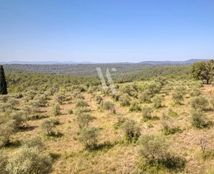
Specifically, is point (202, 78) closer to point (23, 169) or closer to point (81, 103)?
point (81, 103)

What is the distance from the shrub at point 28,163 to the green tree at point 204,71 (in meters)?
48.8

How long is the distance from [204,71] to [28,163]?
5188cm

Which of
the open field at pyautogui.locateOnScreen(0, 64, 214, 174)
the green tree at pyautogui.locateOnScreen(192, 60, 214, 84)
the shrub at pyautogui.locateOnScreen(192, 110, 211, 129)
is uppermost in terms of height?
the green tree at pyautogui.locateOnScreen(192, 60, 214, 84)

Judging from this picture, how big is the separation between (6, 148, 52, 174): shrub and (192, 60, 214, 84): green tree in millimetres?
48848

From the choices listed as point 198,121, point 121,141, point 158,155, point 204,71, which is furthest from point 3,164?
point 204,71

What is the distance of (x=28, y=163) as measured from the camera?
11.1 m

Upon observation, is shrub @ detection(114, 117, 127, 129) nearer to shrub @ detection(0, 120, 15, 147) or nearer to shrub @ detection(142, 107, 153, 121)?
shrub @ detection(142, 107, 153, 121)

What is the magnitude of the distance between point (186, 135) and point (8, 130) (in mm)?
13535

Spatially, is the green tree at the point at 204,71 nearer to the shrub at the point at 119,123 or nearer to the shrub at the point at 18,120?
the shrub at the point at 119,123

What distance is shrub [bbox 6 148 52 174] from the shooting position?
35.4ft

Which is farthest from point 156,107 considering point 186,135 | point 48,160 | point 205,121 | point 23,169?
point 23,169

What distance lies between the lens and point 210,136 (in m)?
17.3

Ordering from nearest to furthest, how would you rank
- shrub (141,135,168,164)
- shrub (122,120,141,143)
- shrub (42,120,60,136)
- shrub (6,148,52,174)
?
shrub (6,148,52,174), shrub (141,135,168,164), shrub (122,120,141,143), shrub (42,120,60,136)

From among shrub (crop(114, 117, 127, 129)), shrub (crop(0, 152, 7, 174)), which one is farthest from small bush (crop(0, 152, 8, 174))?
shrub (crop(114, 117, 127, 129))
